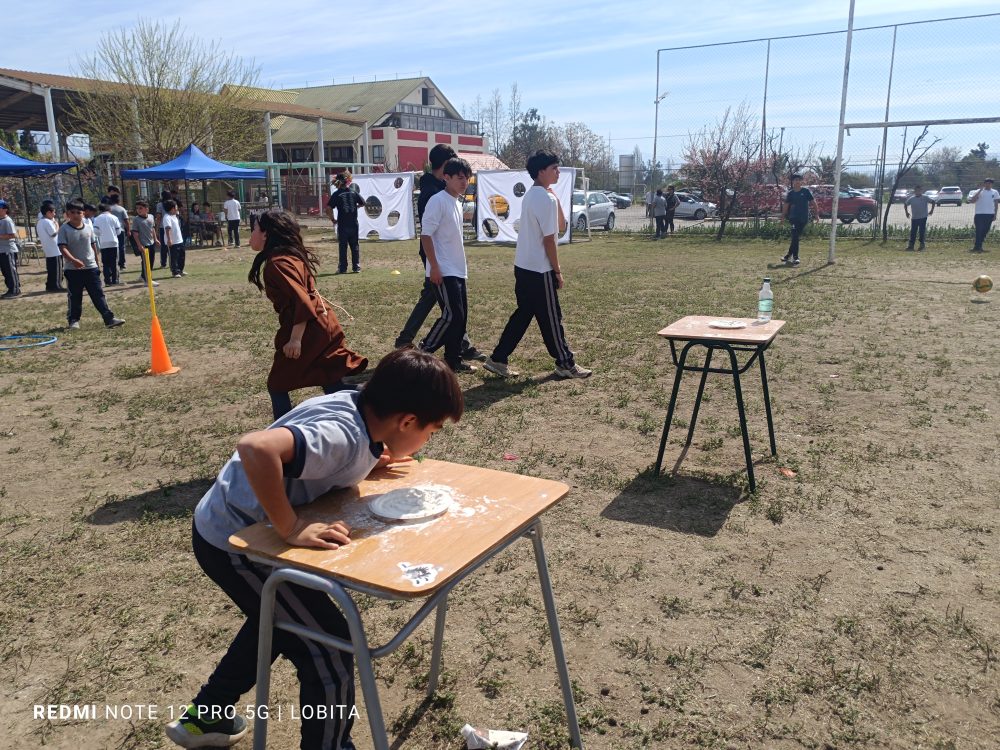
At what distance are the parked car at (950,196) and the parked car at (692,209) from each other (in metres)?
10.00

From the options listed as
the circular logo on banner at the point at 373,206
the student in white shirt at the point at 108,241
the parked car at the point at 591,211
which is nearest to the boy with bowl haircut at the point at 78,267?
the student in white shirt at the point at 108,241

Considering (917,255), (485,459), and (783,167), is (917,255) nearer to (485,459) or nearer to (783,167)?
(783,167)

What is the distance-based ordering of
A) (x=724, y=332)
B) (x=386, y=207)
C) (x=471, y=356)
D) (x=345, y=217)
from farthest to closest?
1. (x=386, y=207)
2. (x=345, y=217)
3. (x=471, y=356)
4. (x=724, y=332)

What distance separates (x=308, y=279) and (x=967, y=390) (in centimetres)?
549

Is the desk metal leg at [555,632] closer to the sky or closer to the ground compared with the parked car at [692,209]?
closer to the ground

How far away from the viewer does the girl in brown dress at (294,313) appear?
3.98 meters

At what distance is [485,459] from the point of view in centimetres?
490

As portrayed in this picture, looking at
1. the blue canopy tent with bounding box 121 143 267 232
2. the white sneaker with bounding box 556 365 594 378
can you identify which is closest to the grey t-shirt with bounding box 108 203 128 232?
the blue canopy tent with bounding box 121 143 267 232

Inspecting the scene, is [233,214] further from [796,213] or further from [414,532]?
[414,532]

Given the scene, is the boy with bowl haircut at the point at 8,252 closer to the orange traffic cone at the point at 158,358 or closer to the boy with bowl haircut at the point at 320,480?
the orange traffic cone at the point at 158,358

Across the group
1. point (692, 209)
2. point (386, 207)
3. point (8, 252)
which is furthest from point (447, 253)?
point (692, 209)

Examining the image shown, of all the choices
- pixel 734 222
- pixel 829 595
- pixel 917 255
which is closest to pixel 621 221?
pixel 734 222

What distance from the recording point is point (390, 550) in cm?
177

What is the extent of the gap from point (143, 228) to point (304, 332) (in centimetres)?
1273
